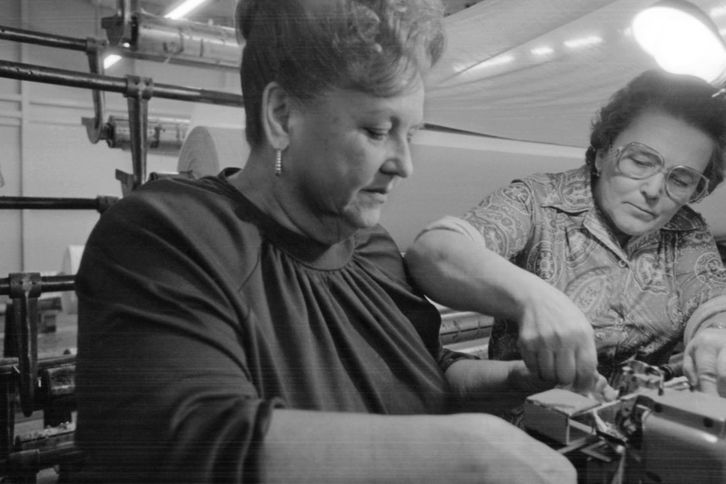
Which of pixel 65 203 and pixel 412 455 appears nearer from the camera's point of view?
pixel 412 455

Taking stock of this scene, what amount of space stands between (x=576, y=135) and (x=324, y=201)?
5.88 feet

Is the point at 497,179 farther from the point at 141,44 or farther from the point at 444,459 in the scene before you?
the point at 444,459

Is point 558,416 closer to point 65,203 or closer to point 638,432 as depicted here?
point 638,432

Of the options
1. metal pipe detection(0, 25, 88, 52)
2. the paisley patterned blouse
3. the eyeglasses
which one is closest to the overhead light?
the eyeglasses

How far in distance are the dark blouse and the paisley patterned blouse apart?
446 millimetres

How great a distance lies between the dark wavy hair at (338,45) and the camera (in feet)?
2.38

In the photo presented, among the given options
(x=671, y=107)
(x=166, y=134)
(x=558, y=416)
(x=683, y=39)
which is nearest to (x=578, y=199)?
(x=671, y=107)

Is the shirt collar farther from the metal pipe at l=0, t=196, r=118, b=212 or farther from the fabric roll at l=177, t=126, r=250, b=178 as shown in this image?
the metal pipe at l=0, t=196, r=118, b=212

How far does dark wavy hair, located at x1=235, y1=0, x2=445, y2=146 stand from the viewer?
0.73 m

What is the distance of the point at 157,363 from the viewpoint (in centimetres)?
57

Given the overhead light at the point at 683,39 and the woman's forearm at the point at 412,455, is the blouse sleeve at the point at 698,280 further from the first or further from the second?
the woman's forearm at the point at 412,455

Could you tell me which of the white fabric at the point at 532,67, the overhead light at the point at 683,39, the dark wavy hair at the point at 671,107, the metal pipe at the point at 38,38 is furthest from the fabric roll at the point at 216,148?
the overhead light at the point at 683,39

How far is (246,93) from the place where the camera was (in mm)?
821

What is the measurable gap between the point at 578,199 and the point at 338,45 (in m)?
0.83
